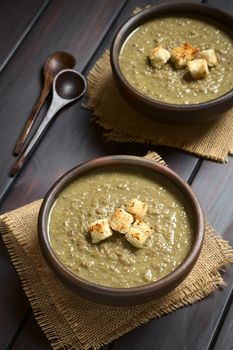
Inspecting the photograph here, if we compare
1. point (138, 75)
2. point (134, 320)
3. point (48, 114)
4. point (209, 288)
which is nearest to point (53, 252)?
point (134, 320)

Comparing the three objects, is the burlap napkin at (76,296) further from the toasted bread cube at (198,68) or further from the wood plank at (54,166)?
the toasted bread cube at (198,68)

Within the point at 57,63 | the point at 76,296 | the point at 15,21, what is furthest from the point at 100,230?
the point at 15,21

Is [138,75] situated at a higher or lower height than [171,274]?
higher

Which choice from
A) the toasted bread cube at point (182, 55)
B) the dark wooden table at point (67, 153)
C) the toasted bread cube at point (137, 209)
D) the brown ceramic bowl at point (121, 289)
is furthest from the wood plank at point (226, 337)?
the toasted bread cube at point (182, 55)

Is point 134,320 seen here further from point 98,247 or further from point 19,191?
point 19,191

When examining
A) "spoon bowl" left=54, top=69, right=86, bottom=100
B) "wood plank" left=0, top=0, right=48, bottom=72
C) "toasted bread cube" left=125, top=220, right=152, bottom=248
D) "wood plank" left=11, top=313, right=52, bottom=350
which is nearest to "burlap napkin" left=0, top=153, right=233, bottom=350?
"wood plank" left=11, top=313, right=52, bottom=350

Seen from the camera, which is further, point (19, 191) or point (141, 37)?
point (141, 37)

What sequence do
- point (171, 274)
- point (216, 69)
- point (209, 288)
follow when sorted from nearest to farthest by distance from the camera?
point (171, 274)
point (209, 288)
point (216, 69)
